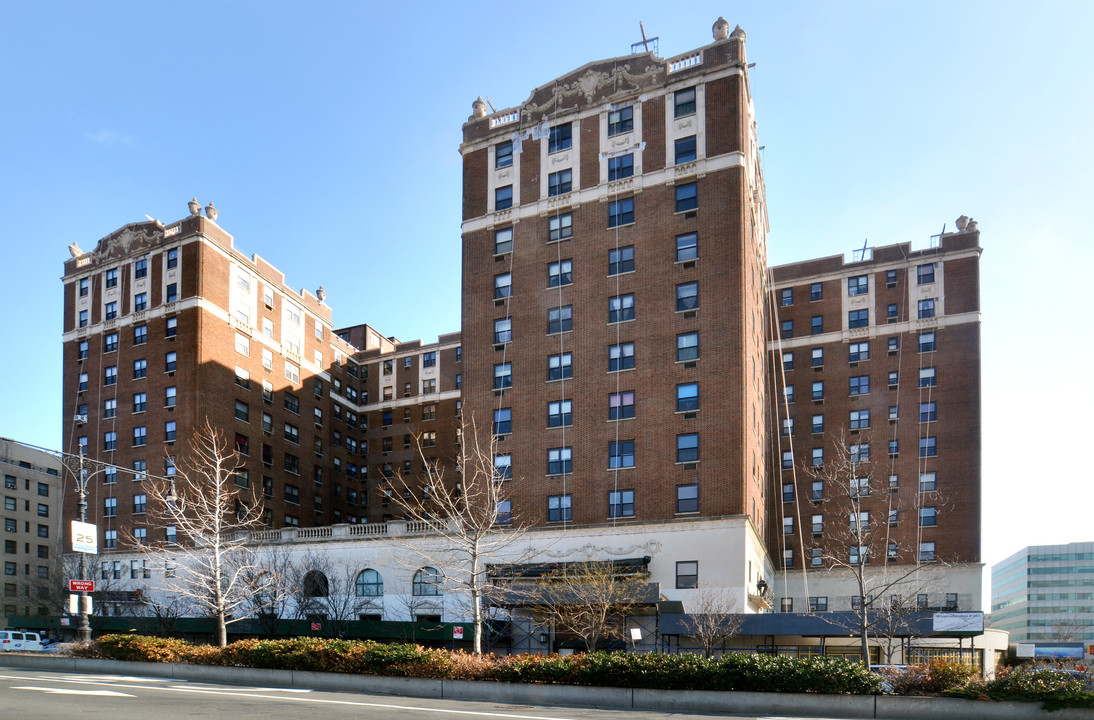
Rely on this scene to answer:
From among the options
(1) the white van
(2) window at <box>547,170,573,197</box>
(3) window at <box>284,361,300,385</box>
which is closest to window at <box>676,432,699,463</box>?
(2) window at <box>547,170,573,197</box>

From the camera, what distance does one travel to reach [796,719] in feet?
67.5

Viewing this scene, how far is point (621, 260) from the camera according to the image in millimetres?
50125

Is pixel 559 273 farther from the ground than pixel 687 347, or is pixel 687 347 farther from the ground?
pixel 559 273

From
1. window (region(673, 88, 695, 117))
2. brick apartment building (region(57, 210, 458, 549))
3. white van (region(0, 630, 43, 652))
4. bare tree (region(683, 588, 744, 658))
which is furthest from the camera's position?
brick apartment building (region(57, 210, 458, 549))

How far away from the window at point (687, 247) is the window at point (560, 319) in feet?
23.2

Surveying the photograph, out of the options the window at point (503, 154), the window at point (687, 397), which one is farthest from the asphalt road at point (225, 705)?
the window at point (503, 154)

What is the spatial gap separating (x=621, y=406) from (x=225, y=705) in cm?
3079

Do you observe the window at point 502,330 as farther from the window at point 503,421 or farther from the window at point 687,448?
the window at point 687,448

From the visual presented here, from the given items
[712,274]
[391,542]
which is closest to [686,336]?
[712,274]

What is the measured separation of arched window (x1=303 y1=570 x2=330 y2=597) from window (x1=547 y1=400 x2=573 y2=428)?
19492 mm

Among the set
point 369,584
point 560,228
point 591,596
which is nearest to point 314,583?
point 369,584

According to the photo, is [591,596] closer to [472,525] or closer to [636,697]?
[472,525]

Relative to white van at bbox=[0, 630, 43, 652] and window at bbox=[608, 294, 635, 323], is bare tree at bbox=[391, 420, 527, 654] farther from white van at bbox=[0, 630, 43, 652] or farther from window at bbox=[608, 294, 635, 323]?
white van at bbox=[0, 630, 43, 652]

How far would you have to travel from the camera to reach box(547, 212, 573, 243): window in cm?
5194
